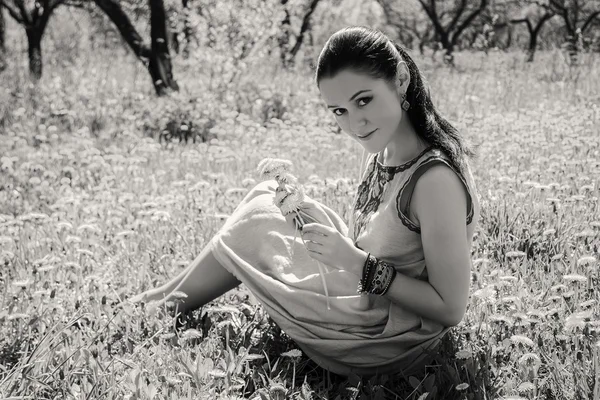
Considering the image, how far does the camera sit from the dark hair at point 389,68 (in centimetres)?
167

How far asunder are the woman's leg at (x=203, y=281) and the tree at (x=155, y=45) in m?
5.00

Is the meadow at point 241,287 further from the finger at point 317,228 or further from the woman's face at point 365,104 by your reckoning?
the woman's face at point 365,104

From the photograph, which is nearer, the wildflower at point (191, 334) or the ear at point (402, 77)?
the ear at point (402, 77)

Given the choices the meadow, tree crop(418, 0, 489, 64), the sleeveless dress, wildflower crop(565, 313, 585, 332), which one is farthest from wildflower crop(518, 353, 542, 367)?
tree crop(418, 0, 489, 64)

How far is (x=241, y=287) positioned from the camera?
8.10 feet

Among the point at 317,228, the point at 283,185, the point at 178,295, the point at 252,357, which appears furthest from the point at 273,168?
the point at 178,295

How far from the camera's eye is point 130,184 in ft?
12.7

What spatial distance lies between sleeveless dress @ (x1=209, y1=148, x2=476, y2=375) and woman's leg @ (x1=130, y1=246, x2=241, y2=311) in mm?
125

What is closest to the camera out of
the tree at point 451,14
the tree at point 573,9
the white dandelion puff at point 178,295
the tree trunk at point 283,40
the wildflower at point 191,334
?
the wildflower at point 191,334

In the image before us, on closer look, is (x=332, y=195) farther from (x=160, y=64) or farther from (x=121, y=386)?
(x=160, y=64)

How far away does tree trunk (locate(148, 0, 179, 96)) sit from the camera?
7.06 meters

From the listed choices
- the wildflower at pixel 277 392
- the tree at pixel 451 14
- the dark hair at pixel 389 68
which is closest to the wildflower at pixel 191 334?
the wildflower at pixel 277 392

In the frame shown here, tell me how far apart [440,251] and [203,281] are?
851 millimetres

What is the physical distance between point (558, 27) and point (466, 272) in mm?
25306
